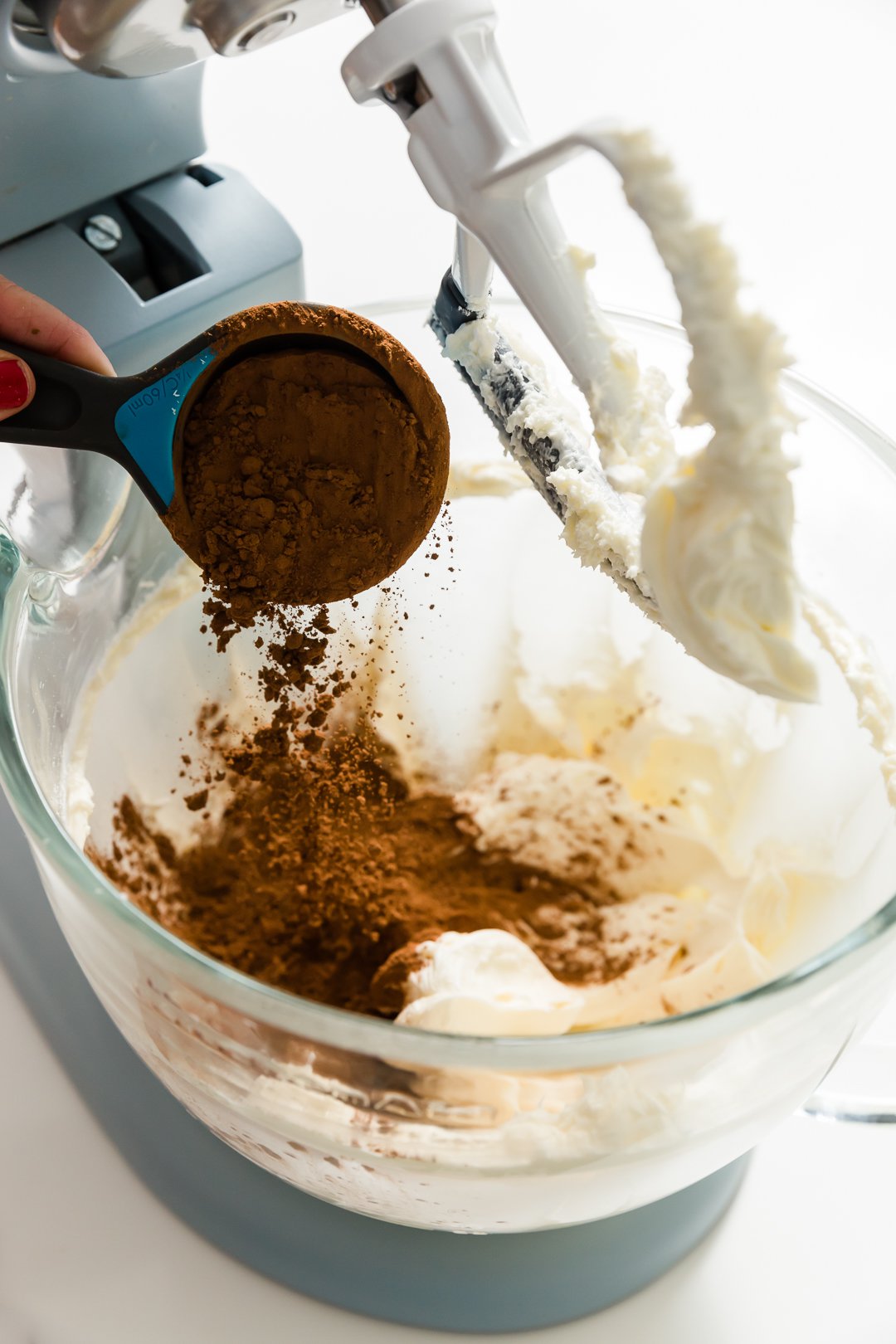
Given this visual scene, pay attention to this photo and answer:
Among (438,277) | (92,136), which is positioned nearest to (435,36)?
(92,136)

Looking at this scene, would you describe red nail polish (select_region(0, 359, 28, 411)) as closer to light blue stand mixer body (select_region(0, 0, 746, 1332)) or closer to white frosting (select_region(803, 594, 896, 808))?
light blue stand mixer body (select_region(0, 0, 746, 1332))

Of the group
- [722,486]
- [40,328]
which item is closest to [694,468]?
[722,486]

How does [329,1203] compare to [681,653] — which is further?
[681,653]

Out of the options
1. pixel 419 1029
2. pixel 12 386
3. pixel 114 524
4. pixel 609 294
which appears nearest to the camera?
pixel 419 1029

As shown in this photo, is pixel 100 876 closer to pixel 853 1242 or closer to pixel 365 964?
pixel 365 964

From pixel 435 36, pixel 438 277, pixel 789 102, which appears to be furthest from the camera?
pixel 789 102

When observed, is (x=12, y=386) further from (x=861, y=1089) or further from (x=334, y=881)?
(x=861, y=1089)

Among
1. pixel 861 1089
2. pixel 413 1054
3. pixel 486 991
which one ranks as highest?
pixel 413 1054
